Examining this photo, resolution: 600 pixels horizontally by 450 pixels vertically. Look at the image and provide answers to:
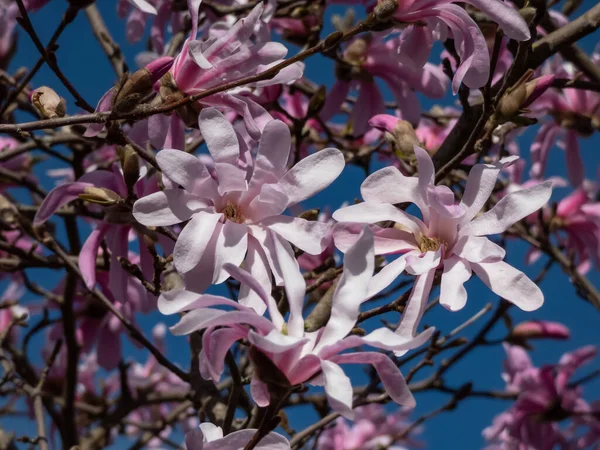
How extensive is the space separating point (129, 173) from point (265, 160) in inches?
8.5

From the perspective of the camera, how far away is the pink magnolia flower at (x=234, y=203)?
0.92m

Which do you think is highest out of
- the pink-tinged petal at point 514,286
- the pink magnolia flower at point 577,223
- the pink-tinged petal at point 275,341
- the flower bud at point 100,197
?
the flower bud at point 100,197

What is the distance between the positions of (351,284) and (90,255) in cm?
54

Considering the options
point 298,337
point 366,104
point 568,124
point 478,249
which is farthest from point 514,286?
point 568,124

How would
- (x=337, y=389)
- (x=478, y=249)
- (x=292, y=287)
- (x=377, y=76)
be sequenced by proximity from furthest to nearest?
1. (x=377, y=76)
2. (x=478, y=249)
3. (x=292, y=287)
4. (x=337, y=389)

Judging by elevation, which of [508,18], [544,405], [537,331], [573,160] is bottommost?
[544,405]

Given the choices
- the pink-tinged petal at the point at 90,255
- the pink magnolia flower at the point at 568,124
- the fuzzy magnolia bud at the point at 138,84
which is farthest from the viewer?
the pink magnolia flower at the point at 568,124

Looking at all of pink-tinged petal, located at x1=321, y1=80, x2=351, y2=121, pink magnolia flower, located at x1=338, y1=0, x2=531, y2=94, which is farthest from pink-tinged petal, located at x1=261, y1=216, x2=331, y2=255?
pink-tinged petal, located at x1=321, y1=80, x2=351, y2=121

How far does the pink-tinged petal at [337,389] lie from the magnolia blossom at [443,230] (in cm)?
16

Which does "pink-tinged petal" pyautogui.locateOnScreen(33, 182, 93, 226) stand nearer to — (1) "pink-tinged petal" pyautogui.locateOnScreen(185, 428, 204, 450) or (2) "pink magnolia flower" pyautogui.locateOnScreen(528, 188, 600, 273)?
(1) "pink-tinged petal" pyautogui.locateOnScreen(185, 428, 204, 450)

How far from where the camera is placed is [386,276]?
91 cm

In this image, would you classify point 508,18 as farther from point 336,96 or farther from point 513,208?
point 336,96

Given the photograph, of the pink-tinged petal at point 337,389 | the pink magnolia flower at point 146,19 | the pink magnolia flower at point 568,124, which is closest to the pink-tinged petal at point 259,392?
the pink-tinged petal at point 337,389

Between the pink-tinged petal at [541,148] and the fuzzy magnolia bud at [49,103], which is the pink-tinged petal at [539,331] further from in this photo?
the fuzzy magnolia bud at [49,103]
